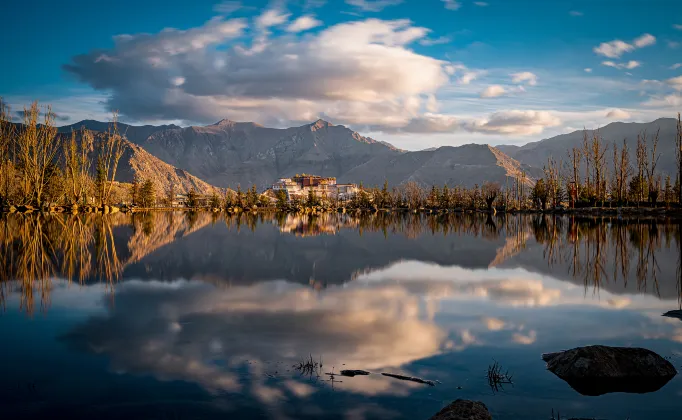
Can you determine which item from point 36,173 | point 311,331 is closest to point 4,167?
point 36,173

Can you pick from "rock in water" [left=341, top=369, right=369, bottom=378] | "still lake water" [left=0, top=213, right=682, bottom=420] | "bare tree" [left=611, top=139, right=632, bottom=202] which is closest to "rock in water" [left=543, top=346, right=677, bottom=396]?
"still lake water" [left=0, top=213, right=682, bottom=420]

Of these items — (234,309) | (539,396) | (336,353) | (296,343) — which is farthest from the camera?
(234,309)

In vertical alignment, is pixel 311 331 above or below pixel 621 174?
below

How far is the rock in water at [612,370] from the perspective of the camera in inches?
300

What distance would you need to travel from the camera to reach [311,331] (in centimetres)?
1064

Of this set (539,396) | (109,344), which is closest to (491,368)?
(539,396)

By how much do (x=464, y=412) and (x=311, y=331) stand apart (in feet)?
16.7

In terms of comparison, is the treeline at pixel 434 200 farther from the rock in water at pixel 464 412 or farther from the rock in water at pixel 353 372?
the rock in water at pixel 464 412

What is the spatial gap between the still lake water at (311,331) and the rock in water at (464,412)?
53 centimetres

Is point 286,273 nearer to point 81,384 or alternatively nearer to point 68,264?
point 68,264

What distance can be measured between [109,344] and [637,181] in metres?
86.3

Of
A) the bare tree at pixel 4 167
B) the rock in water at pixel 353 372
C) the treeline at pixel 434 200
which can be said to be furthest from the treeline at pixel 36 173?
the rock in water at pixel 353 372

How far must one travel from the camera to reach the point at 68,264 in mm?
19656

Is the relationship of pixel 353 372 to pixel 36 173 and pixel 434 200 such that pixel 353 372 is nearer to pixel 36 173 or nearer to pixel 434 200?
pixel 36 173
